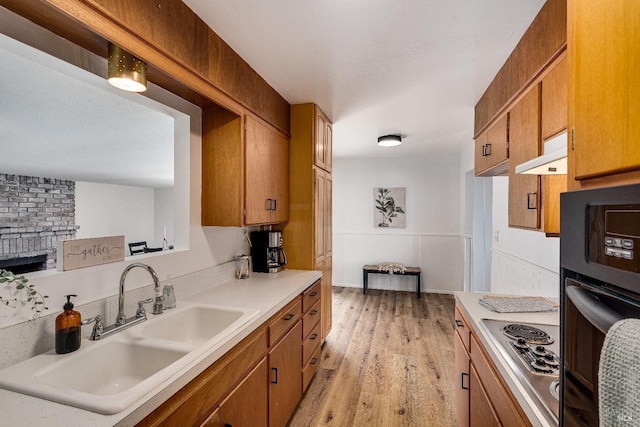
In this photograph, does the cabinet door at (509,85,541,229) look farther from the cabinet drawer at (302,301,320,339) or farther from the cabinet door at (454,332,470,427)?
the cabinet drawer at (302,301,320,339)

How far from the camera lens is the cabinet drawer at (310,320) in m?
2.27

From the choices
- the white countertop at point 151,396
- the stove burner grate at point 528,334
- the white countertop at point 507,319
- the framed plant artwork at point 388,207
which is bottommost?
the white countertop at point 507,319

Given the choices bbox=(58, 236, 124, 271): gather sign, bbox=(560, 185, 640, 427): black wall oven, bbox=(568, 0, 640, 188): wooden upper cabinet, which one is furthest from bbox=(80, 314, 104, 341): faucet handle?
bbox=(568, 0, 640, 188): wooden upper cabinet

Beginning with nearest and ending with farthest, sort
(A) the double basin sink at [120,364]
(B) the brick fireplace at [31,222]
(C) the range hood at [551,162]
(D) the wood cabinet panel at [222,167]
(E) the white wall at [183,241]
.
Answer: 1. (C) the range hood at [551,162]
2. (A) the double basin sink at [120,364]
3. (E) the white wall at [183,241]
4. (D) the wood cabinet panel at [222,167]
5. (B) the brick fireplace at [31,222]

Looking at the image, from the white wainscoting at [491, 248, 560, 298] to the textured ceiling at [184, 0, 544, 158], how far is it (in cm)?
142

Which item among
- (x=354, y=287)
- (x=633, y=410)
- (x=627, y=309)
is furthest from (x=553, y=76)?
(x=354, y=287)

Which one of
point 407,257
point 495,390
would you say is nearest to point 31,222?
point 495,390

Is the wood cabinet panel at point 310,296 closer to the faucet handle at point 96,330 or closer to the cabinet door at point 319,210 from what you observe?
the cabinet door at point 319,210

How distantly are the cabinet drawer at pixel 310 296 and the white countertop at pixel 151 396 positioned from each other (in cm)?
33

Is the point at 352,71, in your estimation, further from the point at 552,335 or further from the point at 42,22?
the point at 552,335

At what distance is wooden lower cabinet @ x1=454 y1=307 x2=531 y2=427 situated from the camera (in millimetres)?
1025

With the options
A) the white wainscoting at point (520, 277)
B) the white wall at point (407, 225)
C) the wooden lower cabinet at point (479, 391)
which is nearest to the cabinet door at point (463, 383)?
the wooden lower cabinet at point (479, 391)

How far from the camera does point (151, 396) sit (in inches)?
34.2

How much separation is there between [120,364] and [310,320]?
1416 millimetres
